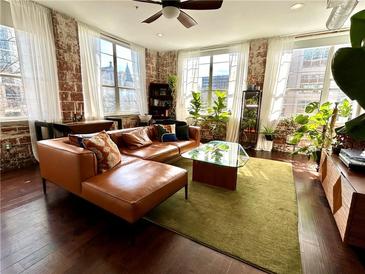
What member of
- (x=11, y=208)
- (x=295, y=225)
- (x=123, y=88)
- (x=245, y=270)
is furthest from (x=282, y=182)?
(x=123, y=88)

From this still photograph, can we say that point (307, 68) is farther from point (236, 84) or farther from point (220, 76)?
point (220, 76)

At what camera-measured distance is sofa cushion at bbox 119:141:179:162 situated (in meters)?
2.42

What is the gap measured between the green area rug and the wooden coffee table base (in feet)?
0.28

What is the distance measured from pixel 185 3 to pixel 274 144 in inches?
141

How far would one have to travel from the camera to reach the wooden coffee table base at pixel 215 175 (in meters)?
2.24

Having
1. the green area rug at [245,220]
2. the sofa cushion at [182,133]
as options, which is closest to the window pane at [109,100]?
the sofa cushion at [182,133]

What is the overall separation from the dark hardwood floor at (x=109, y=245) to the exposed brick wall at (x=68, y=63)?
6.70 ft

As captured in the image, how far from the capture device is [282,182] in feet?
8.18

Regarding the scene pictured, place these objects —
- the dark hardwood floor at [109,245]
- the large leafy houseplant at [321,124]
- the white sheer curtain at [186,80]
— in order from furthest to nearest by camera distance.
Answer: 1. the white sheer curtain at [186,80]
2. the large leafy houseplant at [321,124]
3. the dark hardwood floor at [109,245]

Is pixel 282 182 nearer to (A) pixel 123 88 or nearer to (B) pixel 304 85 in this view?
(B) pixel 304 85

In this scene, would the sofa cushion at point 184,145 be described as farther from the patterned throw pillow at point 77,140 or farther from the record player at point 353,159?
the record player at point 353,159

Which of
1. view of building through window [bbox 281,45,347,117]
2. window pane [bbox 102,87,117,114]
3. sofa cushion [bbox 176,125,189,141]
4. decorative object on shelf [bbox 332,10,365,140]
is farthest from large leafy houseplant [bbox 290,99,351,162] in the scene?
window pane [bbox 102,87,117,114]

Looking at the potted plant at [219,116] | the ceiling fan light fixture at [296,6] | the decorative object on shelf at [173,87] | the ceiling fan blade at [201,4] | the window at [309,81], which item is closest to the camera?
the ceiling fan blade at [201,4]

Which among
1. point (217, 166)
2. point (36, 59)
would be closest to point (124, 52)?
point (36, 59)
